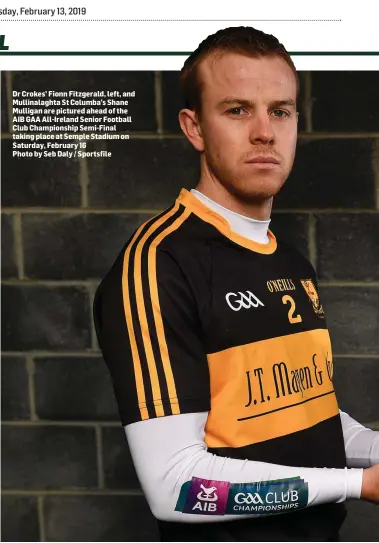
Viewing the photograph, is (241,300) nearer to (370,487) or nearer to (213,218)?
(213,218)

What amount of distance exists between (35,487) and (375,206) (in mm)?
1121

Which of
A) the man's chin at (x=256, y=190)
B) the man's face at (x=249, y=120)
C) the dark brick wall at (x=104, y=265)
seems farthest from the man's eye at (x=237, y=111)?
the dark brick wall at (x=104, y=265)

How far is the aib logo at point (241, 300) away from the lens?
3.26 ft

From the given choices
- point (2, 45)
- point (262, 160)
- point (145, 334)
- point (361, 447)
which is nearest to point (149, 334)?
point (145, 334)

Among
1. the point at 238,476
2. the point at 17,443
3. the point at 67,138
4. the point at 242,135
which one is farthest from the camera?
the point at 17,443

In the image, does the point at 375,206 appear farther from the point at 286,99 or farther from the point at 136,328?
the point at 136,328

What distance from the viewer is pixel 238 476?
90 cm

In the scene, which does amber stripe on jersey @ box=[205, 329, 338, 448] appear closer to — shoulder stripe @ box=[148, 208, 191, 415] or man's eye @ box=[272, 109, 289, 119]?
shoulder stripe @ box=[148, 208, 191, 415]

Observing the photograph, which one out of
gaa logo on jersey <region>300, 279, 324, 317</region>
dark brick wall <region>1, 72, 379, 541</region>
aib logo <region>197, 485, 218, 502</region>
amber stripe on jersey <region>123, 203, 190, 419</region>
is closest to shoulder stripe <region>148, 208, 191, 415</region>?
amber stripe on jersey <region>123, 203, 190, 419</region>

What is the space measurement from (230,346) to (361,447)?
14.6 inches

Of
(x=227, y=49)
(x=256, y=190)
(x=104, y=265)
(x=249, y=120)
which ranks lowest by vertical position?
(x=104, y=265)

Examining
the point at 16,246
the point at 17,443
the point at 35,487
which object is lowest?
the point at 35,487

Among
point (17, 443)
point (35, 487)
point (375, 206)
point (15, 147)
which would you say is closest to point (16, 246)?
point (15, 147)

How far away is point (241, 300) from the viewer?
3.31ft
